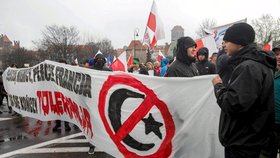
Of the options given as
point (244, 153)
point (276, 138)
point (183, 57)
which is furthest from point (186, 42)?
point (244, 153)

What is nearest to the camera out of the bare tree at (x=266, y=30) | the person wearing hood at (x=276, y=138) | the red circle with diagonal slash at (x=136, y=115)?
the person wearing hood at (x=276, y=138)

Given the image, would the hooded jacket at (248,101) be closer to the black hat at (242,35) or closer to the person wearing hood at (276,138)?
the black hat at (242,35)

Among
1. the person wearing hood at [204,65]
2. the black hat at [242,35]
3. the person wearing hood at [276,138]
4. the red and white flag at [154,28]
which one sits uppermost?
the red and white flag at [154,28]

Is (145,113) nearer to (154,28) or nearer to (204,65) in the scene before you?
(204,65)

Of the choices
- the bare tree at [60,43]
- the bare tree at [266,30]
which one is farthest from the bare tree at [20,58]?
the bare tree at [266,30]

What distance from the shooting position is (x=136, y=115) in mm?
4000

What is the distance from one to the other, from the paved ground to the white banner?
36.0 inches

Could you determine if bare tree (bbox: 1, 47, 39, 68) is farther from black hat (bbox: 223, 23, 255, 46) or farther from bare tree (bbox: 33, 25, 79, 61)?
black hat (bbox: 223, 23, 255, 46)

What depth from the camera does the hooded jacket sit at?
89.0 inches

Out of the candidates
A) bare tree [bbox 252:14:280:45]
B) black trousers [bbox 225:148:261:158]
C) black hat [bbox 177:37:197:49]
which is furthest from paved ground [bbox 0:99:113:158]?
bare tree [bbox 252:14:280:45]

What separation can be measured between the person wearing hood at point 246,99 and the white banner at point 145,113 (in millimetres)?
1002

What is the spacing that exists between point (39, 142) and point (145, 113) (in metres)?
3.78

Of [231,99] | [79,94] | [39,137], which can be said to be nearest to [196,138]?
[231,99]

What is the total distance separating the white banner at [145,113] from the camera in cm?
353
